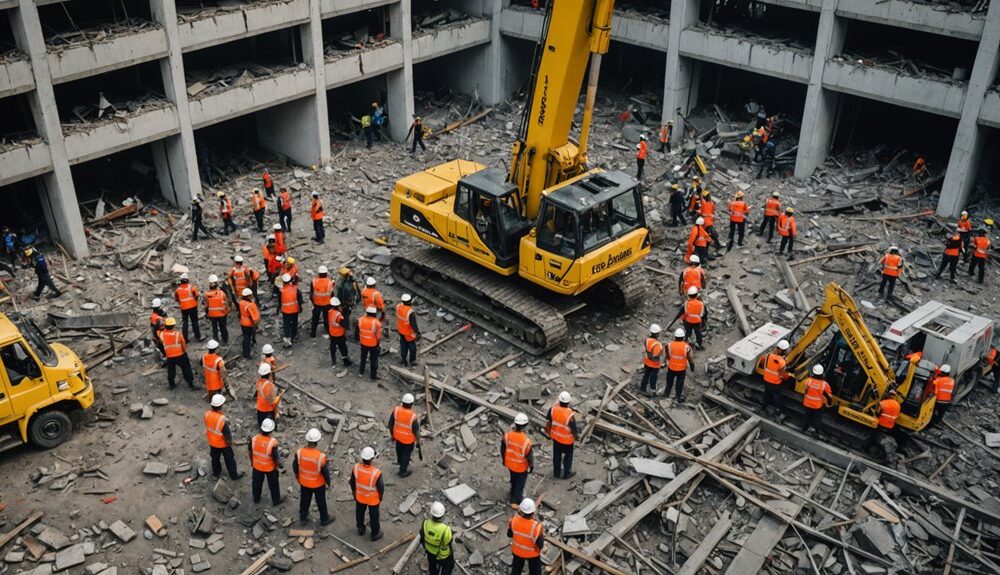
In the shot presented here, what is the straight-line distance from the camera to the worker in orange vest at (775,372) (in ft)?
48.4

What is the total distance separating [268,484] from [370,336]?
12.2 feet

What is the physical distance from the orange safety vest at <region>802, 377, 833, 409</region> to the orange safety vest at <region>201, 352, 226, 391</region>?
10.1m

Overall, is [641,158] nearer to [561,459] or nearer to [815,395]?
[815,395]

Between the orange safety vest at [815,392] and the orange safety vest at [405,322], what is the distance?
726cm

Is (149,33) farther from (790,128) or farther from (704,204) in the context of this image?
(790,128)

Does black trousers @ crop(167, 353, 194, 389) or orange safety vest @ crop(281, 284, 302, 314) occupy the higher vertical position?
orange safety vest @ crop(281, 284, 302, 314)

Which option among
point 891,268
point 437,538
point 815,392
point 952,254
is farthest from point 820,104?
point 437,538

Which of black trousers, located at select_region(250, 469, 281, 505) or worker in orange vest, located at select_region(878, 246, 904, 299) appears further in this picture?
worker in orange vest, located at select_region(878, 246, 904, 299)

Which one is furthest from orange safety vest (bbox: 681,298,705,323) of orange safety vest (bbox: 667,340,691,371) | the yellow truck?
the yellow truck

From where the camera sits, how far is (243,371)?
1697cm

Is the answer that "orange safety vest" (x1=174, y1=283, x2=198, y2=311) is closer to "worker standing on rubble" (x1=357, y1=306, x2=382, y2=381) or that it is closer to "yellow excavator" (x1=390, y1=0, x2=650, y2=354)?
"worker standing on rubble" (x1=357, y1=306, x2=382, y2=381)

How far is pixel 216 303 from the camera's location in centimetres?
1706

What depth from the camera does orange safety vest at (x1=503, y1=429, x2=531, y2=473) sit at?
1288cm

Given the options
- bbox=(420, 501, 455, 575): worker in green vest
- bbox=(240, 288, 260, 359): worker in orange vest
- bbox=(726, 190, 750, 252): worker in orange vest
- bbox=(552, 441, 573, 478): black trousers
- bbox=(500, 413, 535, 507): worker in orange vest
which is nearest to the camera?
bbox=(420, 501, 455, 575): worker in green vest
